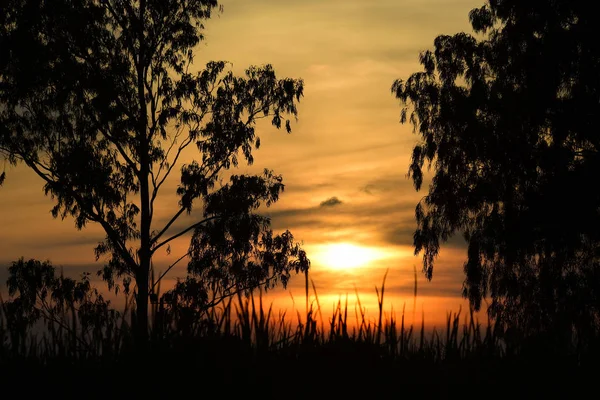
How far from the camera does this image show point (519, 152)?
24.2 metres

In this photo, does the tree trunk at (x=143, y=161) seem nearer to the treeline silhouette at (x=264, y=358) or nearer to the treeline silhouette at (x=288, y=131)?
the treeline silhouette at (x=288, y=131)

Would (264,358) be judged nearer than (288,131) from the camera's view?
Yes

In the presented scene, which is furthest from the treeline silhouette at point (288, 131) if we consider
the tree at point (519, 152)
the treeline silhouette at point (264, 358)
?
the treeline silhouette at point (264, 358)

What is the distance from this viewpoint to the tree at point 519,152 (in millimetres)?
23109

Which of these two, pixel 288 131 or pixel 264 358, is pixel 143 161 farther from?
pixel 264 358

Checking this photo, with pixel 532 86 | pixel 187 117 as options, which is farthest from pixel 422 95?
pixel 187 117

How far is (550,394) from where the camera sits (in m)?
4.71

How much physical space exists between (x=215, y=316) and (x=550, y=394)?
2.32 m

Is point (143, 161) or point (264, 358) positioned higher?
point (143, 161)

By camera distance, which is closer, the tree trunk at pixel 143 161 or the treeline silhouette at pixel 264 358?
the treeline silhouette at pixel 264 358

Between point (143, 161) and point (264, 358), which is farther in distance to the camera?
point (143, 161)

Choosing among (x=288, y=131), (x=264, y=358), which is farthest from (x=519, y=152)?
(x=264, y=358)

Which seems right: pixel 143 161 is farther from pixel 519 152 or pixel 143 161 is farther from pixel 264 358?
pixel 264 358

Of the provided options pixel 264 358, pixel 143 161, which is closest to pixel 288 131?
pixel 143 161
